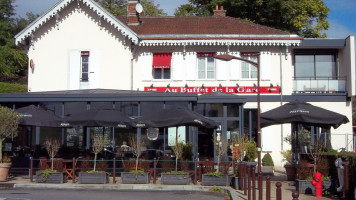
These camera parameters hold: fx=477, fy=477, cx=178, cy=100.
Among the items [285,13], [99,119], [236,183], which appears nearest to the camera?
[236,183]

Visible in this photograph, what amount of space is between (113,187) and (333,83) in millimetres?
14661

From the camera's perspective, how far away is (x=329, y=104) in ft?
82.1

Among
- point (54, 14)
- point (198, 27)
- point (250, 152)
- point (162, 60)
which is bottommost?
point (250, 152)

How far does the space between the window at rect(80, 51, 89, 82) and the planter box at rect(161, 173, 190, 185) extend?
10680mm

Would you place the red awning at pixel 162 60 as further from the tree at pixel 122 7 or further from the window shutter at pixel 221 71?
the tree at pixel 122 7

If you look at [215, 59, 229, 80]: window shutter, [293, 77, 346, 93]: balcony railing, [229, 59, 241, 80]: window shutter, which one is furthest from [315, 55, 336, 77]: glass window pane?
[215, 59, 229, 80]: window shutter

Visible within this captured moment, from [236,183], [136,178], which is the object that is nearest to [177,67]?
[136,178]

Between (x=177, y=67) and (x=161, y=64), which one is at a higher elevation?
(x=161, y=64)

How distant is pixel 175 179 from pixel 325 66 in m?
13.7

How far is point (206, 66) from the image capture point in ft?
84.0

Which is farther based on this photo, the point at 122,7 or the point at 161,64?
the point at 122,7

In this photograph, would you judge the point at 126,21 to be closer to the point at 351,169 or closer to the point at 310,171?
the point at 310,171

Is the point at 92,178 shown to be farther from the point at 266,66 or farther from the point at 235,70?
the point at 266,66

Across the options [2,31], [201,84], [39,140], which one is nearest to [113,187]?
[39,140]
